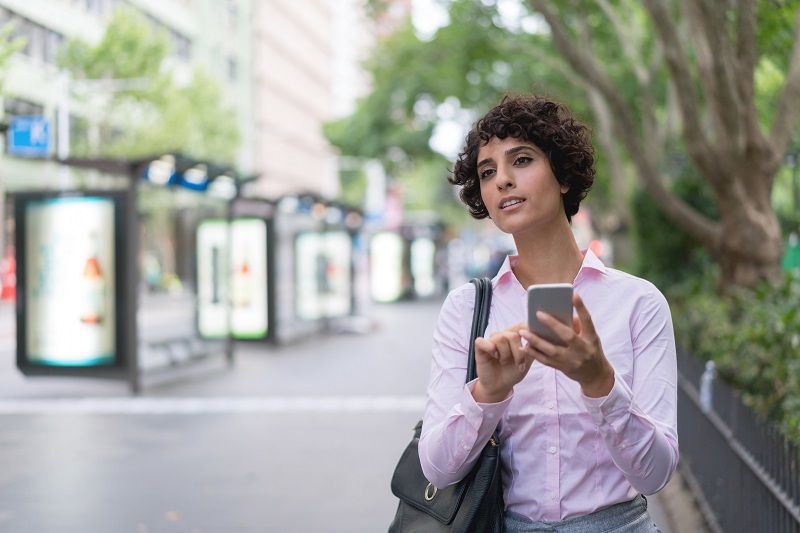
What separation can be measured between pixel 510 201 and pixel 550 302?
1.55ft

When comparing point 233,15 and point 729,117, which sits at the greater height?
point 233,15

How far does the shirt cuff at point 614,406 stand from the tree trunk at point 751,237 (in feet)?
30.8

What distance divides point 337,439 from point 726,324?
125 inches

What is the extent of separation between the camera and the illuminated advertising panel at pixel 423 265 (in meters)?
37.5

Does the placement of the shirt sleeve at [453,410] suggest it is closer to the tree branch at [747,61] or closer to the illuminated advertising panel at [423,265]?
the tree branch at [747,61]

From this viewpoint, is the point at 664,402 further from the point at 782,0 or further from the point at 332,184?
the point at 332,184

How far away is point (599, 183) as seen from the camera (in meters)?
32.0

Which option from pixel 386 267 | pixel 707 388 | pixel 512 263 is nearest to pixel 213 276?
pixel 707 388

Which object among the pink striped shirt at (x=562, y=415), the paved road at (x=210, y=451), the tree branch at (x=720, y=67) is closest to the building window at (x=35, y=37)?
the paved road at (x=210, y=451)

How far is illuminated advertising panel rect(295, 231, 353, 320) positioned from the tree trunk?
1149cm

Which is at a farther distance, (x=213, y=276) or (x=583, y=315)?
(x=213, y=276)

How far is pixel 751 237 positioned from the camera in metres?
11.1

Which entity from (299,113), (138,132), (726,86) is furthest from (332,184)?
(726,86)

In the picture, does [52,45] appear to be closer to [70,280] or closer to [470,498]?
[70,280]
